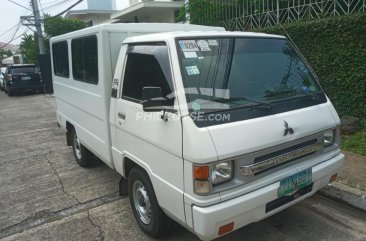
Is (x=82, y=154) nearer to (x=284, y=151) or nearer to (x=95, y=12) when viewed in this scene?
(x=284, y=151)

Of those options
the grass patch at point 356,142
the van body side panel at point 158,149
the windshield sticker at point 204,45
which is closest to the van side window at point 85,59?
the van body side panel at point 158,149

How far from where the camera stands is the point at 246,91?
319 cm

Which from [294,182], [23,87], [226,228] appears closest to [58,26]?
[23,87]

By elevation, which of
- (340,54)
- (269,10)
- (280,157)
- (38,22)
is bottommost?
(280,157)

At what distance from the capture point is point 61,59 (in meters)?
6.15

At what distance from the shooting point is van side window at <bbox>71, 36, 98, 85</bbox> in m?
4.36

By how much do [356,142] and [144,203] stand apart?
3.87 m

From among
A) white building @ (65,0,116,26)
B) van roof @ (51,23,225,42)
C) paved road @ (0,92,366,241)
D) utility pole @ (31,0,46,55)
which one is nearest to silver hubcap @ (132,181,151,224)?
paved road @ (0,92,366,241)

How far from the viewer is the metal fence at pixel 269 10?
6.52m

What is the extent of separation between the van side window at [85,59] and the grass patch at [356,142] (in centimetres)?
404

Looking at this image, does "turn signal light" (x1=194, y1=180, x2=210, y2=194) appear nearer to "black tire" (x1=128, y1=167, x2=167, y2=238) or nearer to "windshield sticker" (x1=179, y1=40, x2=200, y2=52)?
"black tire" (x1=128, y1=167, x2=167, y2=238)

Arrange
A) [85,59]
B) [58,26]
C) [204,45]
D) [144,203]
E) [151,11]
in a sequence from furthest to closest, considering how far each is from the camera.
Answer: [58,26] < [151,11] < [85,59] < [144,203] < [204,45]

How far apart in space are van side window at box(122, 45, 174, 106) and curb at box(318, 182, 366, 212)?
2548mm

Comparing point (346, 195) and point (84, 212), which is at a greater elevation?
point (346, 195)
